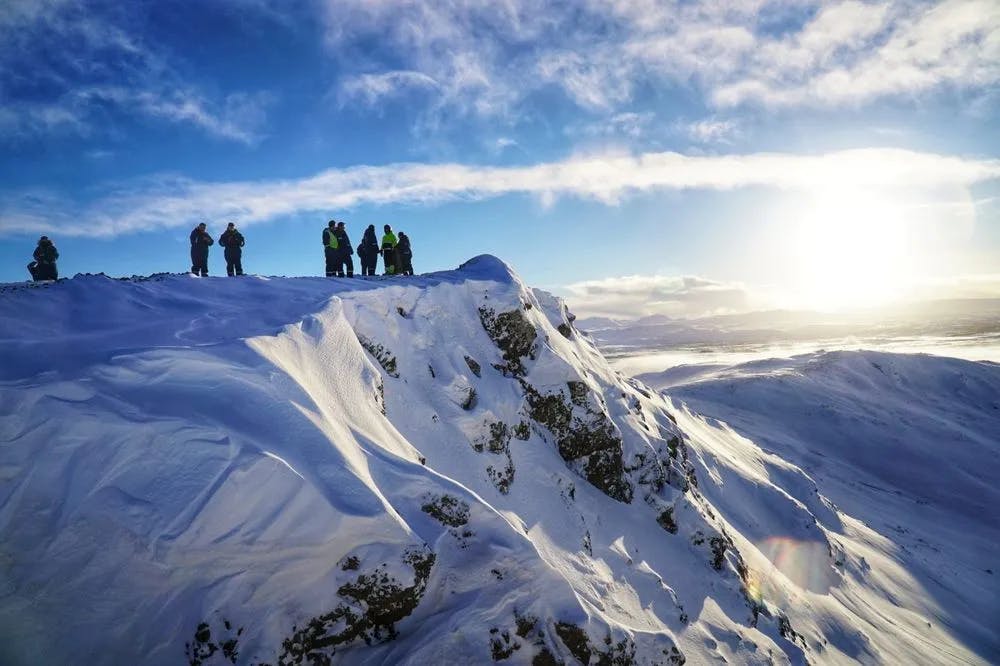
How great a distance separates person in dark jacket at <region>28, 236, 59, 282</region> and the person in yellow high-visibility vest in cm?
715

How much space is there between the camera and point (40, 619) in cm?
489

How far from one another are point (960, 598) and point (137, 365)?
89.8ft

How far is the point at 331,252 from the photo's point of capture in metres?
16.9

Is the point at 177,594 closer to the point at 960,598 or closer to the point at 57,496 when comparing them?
the point at 57,496

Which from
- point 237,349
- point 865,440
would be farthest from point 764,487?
point 865,440

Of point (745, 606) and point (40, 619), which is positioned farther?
point (745, 606)

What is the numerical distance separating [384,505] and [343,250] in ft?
41.8

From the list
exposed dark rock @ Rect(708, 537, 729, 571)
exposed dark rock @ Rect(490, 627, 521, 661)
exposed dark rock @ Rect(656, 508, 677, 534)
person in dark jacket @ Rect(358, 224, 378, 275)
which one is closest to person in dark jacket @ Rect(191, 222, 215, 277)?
person in dark jacket @ Rect(358, 224, 378, 275)

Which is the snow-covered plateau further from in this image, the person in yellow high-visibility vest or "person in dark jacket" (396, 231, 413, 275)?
the person in yellow high-visibility vest

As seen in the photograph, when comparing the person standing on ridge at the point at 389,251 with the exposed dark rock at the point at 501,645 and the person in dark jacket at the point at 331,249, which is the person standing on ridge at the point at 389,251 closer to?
the person in dark jacket at the point at 331,249

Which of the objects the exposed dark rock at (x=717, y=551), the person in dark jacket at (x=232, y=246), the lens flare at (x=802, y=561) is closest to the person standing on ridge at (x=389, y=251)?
the person in dark jacket at (x=232, y=246)

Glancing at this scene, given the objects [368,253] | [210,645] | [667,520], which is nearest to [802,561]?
[667,520]

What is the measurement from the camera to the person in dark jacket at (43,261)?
500 inches

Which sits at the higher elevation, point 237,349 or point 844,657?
point 237,349
